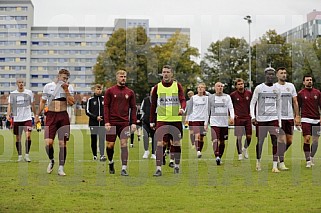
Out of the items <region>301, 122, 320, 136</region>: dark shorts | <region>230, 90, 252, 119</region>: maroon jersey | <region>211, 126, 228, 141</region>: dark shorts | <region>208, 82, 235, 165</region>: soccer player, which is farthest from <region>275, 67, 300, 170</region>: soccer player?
<region>230, 90, 252, 119</region>: maroon jersey

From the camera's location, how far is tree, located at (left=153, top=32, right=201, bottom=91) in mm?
55438

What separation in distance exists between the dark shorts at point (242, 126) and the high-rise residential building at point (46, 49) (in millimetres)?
54832

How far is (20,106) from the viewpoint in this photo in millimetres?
15555

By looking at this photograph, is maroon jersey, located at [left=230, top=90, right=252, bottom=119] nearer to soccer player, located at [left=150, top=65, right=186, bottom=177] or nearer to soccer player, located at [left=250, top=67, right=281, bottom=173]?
soccer player, located at [left=250, top=67, right=281, bottom=173]

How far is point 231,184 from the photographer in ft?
34.1

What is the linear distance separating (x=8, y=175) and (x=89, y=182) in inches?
92.5

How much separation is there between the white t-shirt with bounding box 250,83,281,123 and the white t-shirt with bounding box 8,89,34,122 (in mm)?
6764

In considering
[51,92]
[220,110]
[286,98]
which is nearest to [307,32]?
[220,110]

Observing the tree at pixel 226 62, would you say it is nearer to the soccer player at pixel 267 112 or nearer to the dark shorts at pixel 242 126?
the dark shorts at pixel 242 126

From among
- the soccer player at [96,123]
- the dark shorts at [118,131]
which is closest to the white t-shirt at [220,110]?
the soccer player at [96,123]

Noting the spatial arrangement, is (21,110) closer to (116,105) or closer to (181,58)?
(116,105)

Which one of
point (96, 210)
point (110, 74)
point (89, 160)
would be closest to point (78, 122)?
point (110, 74)

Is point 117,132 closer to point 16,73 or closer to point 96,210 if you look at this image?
point 96,210

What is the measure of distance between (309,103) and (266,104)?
158 cm
